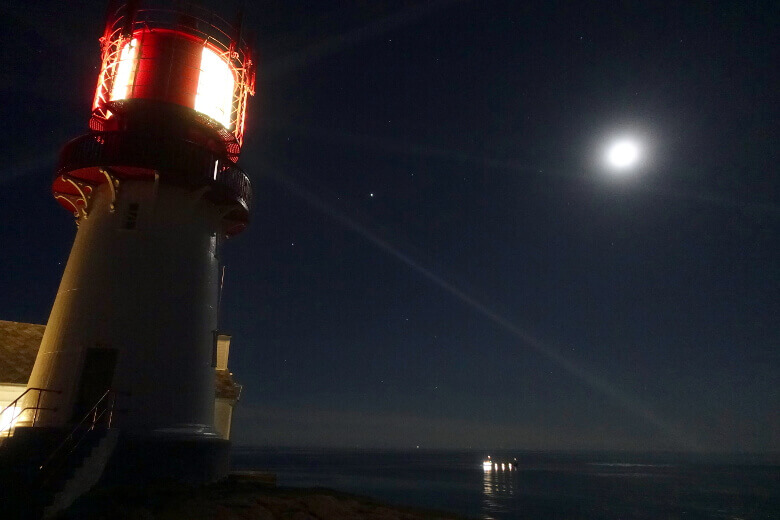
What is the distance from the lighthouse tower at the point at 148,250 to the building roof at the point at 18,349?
4.86 metres

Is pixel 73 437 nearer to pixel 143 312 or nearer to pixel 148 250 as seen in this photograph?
pixel 143 312

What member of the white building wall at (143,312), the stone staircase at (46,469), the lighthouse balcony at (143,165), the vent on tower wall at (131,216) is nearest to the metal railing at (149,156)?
the lighthouse balcony at (143,165)

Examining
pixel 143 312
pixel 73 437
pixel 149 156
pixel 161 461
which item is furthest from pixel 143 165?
pixel 161 461

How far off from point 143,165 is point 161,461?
822cm

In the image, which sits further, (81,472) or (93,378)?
(93,378)

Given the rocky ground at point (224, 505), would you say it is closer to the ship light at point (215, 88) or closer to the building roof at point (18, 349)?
the building roof at point (18, 349)

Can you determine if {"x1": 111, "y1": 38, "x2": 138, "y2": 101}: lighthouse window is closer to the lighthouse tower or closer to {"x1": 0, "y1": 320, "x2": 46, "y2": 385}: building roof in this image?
the lighthouse tower

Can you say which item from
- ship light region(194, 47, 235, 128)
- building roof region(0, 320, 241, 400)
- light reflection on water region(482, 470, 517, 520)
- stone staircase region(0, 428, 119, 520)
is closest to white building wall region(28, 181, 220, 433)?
stone staircase region(0, 428, 119, 520)

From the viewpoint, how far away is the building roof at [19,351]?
719 inches

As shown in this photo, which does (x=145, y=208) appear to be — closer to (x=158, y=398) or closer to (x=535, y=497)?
(x=158, y=398)

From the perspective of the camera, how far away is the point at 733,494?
7400cm

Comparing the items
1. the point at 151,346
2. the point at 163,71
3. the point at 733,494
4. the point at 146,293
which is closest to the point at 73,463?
the point at 151,346

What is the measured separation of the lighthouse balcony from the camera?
595 inches

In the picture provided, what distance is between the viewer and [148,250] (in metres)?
15.1
